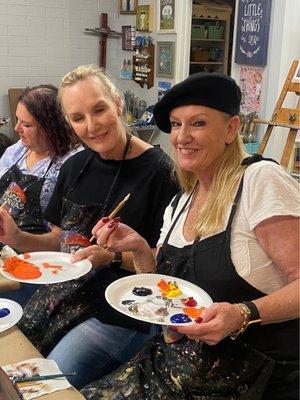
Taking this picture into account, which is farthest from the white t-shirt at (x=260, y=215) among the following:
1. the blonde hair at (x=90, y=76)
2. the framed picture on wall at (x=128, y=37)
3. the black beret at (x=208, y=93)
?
the framed picture on wall at (x=128, y=37)

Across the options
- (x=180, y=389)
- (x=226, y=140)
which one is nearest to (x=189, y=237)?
(x=226, y=140)

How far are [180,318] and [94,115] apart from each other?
2.86ft

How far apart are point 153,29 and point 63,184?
11.9ft

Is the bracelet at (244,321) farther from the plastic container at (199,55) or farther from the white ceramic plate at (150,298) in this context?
the plastic container at (199,55)

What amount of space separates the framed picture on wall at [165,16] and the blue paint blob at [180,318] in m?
4.12

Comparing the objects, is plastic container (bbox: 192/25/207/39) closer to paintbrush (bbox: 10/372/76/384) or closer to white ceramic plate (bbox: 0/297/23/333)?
white ceramic plate (bbox: 0/297/23/333)

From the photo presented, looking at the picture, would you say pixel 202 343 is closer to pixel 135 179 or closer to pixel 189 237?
pixel 189 237

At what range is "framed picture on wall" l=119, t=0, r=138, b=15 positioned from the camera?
5.30 meters

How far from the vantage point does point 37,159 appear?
7.47ft

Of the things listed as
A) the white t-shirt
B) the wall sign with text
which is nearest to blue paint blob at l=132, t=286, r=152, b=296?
the white t-shirt

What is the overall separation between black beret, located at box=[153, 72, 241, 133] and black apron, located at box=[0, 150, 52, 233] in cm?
102

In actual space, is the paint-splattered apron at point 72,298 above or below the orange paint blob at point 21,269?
below

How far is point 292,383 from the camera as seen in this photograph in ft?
3.88

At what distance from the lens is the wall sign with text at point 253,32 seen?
13.0ft
